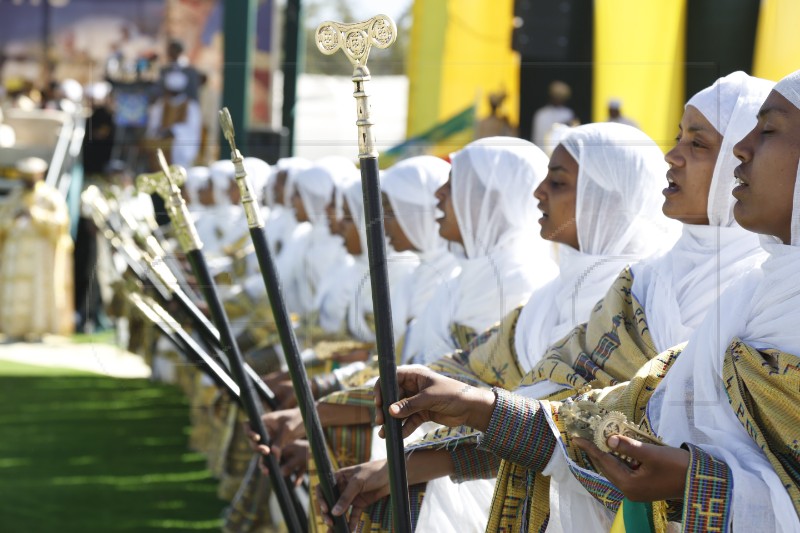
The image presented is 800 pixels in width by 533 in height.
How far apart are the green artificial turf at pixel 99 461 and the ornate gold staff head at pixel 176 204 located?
340cm

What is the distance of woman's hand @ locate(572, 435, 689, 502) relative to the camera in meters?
1.94

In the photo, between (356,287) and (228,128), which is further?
(356,287)

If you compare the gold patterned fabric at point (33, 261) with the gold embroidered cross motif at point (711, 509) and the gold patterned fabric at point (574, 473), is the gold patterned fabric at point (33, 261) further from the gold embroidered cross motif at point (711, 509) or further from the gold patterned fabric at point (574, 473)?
the gold embroidered cross motif at point (711, 509)

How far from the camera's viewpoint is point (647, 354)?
8.70 feet

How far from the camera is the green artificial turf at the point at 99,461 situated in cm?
639

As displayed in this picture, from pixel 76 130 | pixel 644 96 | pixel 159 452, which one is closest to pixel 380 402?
pixel 644 96

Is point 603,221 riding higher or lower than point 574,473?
higher

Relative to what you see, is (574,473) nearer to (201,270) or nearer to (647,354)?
(647,354)

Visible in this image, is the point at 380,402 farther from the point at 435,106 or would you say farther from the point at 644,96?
the point at 435,106

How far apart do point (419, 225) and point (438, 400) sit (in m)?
2.12

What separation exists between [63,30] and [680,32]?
23.2m

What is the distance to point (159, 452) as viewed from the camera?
837cm

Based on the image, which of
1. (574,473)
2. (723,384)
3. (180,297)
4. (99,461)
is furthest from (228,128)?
(99,461)

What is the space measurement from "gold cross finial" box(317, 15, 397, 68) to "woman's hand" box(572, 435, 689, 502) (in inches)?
31.4
